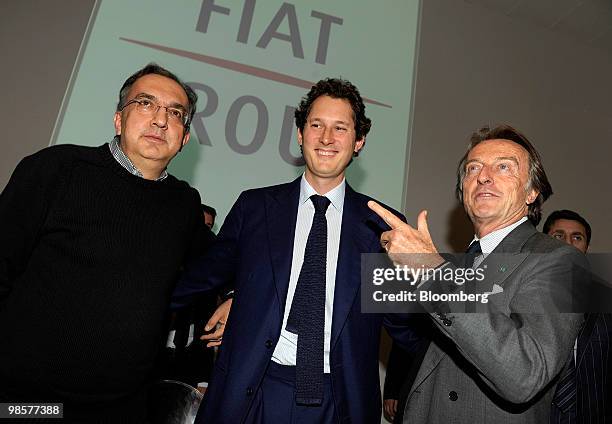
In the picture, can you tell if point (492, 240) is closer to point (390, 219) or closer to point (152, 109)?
point (390, 219)

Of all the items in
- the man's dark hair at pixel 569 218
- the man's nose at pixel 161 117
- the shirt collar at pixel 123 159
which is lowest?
the shirt collar at pixel 123 159

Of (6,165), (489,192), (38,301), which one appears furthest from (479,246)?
(6,165)

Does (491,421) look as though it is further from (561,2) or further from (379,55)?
(561,2)

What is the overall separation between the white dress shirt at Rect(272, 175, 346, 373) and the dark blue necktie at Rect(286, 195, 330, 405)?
34 mm

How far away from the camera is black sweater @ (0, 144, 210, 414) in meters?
1.20

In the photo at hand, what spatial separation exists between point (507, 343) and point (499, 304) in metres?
0.22

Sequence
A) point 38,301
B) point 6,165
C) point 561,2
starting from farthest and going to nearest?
point 561,2 < point 6,165 < point 38,301

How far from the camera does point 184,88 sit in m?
1.70

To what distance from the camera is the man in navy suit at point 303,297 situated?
1.27 m

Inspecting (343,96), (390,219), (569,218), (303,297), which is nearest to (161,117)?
(343,96)

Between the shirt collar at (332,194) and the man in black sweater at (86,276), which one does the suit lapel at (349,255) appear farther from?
the man in black sweater at (86,276)

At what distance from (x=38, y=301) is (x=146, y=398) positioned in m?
0.48

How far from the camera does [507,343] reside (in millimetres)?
939

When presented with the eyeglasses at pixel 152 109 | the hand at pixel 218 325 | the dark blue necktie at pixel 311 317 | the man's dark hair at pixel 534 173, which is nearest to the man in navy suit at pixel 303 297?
the dark blue necktie at pixel 311 317
